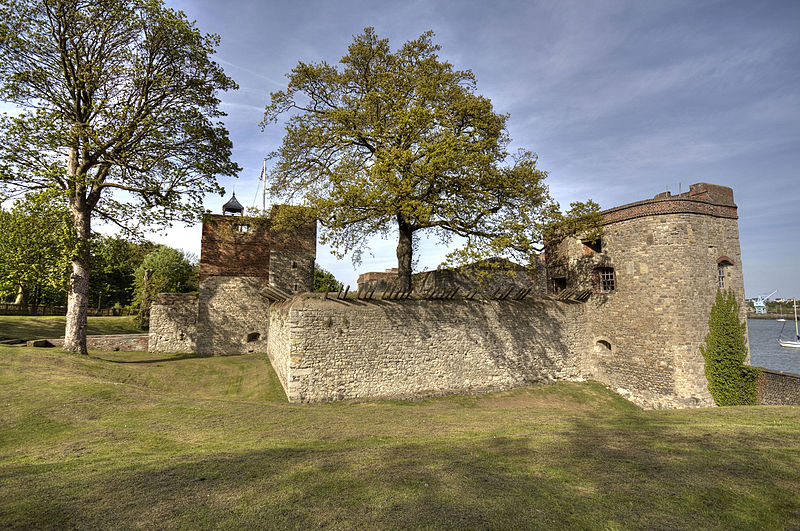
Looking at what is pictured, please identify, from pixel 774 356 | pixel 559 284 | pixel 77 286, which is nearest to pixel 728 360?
pixel 559 284

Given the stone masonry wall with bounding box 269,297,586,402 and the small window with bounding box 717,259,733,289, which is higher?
the small window with bounding box 717,259,733,289

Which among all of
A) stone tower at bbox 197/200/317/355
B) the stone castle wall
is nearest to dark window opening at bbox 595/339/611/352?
the stone castle wall

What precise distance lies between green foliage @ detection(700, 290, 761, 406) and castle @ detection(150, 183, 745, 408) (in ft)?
1.20

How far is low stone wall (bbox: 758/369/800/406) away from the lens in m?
13.4

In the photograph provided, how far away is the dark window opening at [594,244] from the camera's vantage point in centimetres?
1792

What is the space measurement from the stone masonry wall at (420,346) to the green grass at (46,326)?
2065 cm

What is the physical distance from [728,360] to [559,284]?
7347mm

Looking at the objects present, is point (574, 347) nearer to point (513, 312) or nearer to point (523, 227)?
point (513, 312)

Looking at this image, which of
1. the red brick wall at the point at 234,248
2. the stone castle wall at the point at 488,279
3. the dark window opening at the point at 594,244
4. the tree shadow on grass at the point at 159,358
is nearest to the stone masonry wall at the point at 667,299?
the dark window opening at the point at 594,244

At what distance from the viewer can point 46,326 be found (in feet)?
91.5

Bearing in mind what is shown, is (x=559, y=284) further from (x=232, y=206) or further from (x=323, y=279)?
(x=323, y=279)

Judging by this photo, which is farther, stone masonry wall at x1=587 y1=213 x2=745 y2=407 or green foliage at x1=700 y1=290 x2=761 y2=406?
stone masonry wall at x1=587 y1=213 x2=745 y2=407

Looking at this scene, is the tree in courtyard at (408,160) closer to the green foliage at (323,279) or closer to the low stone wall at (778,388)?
the low stone wall at (778,388)

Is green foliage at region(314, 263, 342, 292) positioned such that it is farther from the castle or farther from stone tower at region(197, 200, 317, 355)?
the castle
